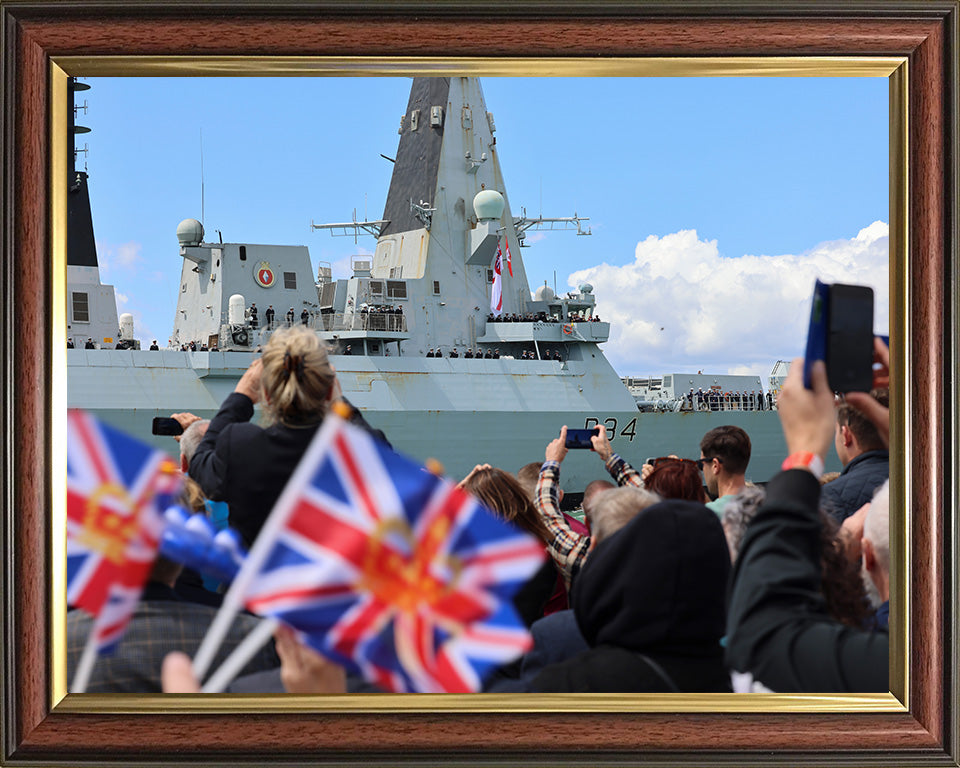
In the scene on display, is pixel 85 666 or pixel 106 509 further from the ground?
pixel 106 509

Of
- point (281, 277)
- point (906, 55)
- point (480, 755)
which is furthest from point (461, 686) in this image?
point (281, 277)

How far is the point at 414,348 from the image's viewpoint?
13.6 metres

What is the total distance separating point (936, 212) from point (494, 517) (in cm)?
132

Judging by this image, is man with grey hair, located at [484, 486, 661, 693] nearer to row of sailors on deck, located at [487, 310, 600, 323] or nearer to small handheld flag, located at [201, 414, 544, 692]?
small handheld flag, located at [201, 414, 544, 692]

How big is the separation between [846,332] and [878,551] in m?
0.55

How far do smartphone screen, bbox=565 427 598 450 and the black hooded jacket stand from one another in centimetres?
94

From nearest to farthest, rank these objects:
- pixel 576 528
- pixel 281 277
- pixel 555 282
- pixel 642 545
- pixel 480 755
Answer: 1. pixel 642 545
2. pixel 480 755
3. pixel 576 528
4. pixel 555 282
5. pixel 281 277

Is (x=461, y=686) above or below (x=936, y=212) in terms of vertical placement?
below

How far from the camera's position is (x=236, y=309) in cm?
1227

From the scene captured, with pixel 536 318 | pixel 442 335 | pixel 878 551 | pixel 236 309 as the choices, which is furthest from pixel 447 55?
pixel 536 318

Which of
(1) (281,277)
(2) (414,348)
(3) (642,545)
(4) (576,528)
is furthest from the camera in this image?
(2) (414,348)

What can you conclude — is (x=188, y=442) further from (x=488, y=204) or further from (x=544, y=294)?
(x=544, y=294)

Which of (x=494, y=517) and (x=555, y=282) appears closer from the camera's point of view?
(x=494, y=517)

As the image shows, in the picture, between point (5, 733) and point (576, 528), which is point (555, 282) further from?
point (5, 733)
